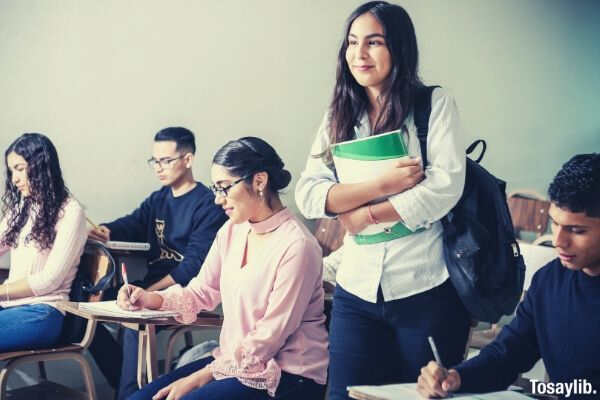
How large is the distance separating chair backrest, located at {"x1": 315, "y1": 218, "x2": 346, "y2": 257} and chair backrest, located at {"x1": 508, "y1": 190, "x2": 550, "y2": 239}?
122cm

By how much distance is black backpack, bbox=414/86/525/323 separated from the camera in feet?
5.72

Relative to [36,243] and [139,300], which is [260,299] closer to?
[139,300]

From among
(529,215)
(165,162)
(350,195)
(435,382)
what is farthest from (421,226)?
(529,215)

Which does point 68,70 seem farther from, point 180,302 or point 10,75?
point 180,302

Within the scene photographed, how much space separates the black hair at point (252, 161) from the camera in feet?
7.51

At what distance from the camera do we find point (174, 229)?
372cm

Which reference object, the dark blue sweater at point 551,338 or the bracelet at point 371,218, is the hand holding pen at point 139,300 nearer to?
the bracelet at point 371,218

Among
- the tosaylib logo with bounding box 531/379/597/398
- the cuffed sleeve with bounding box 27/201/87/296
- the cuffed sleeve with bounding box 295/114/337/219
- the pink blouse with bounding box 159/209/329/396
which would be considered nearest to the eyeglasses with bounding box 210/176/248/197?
the pink blouse with bounding box 159/209/329/396

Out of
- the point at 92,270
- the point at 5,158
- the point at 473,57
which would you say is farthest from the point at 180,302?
the point at 473,57

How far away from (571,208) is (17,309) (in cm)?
219

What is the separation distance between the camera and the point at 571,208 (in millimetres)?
1620

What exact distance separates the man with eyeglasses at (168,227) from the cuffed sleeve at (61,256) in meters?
0.37

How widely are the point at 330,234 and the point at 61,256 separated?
1496 mm

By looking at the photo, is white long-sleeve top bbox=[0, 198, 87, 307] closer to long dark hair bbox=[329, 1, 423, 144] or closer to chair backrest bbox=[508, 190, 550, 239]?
long dark hair bbox=[329, 1, 423, 144]
